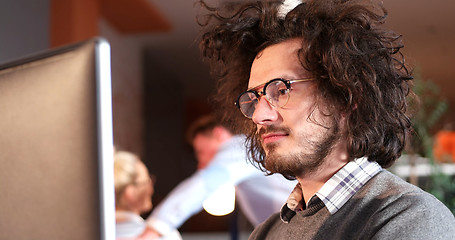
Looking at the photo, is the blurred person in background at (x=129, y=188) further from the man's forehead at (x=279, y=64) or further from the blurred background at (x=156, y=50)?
the man's forehead at (x=279, y=64)

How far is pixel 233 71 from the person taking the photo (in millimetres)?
1576

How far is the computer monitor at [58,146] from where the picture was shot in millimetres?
540

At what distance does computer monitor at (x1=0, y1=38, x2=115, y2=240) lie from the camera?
1.77ft

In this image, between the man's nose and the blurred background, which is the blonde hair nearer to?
the blurred background

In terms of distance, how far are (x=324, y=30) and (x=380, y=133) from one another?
0.86ft

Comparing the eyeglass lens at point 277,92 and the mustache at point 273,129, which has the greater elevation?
the eyeglass lens at point 277,92

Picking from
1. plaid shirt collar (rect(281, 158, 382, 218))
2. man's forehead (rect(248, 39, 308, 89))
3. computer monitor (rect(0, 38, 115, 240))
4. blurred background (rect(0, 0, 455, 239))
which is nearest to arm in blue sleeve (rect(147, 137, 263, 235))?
blurred background (rect(0, 0, 455, 239))

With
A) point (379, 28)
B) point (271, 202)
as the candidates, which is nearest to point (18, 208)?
point (379, 28)

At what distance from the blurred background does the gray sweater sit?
49cm

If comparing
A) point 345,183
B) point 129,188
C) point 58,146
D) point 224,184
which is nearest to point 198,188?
point 224,184

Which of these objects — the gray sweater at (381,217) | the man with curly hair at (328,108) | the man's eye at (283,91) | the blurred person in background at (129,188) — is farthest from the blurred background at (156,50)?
the blurred person in background at (129,188)

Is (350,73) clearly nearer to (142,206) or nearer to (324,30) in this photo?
(324,30)

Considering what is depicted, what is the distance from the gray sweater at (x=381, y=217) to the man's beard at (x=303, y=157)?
0.08 m

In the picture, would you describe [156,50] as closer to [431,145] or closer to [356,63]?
[431,145]
